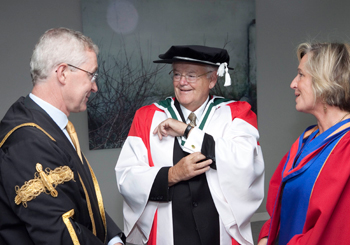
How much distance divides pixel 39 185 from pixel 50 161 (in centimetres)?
Answer: 9

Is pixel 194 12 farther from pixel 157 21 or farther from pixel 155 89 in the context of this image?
pixel 155 89

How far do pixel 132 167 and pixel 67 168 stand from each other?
0.78m

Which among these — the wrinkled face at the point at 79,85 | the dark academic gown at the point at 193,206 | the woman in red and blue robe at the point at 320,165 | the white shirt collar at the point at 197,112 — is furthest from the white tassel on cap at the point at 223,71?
the wrinkled face at the point at 79,85

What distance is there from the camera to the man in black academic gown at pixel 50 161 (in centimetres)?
104

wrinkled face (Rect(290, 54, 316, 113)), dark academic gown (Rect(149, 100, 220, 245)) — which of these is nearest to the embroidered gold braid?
dark academic gown (Rect(149, 100, 220, 245))

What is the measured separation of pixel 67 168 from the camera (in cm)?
113

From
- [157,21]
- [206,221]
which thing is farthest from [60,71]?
[157,21]

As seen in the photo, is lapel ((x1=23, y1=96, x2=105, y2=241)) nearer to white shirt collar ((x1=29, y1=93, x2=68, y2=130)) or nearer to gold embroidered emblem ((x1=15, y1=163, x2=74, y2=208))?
white shirt collar ((x1=29, y1=93, x2=68, y2=130))

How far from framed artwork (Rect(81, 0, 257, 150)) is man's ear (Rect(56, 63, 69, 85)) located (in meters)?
2.04

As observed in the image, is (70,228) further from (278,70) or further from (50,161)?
(278,70)

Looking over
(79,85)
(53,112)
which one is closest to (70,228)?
(53,112)

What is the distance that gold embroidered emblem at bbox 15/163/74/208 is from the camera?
40.6 inches

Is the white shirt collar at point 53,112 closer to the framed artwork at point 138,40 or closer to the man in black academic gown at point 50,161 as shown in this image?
the man in black academic gown at point 50,161

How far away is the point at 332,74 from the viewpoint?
1321mm
